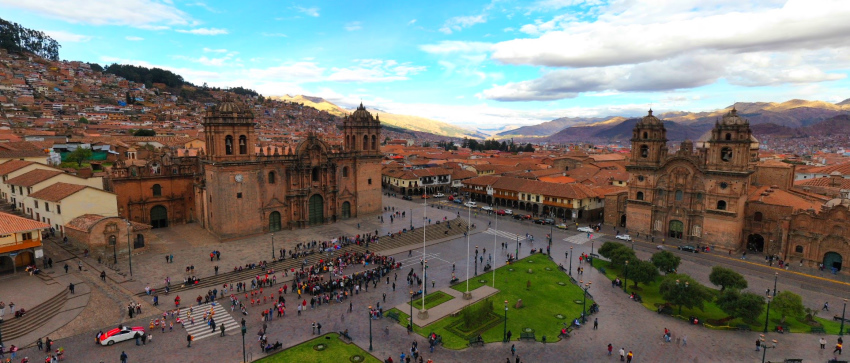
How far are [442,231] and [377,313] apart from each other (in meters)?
22.9

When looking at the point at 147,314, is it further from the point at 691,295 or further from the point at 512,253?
the point at 691,295

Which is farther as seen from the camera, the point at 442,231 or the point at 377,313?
the point at 442,231

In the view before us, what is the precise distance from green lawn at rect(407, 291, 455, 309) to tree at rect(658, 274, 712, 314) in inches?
580

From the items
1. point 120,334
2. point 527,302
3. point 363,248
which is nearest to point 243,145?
point 363,248

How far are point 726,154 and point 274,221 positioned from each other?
47.8 m

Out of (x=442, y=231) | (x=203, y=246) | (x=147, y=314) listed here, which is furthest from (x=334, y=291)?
(x=442, y=231)

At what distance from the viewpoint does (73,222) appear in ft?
121

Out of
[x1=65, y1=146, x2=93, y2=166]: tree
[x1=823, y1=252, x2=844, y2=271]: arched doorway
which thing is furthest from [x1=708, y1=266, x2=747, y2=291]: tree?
[x1=65, y1=146, x2=93, y2=166]: tree

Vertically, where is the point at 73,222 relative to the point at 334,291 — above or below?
above

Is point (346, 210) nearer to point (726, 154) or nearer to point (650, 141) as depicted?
point (650, 141)

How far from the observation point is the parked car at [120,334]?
2312 centimetres

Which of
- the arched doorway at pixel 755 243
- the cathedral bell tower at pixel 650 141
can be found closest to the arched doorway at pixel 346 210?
the cathedral bell tower at pixel 650 141

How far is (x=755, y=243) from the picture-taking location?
44.2 m

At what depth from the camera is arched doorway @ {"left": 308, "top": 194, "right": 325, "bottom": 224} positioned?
49.3 meters
